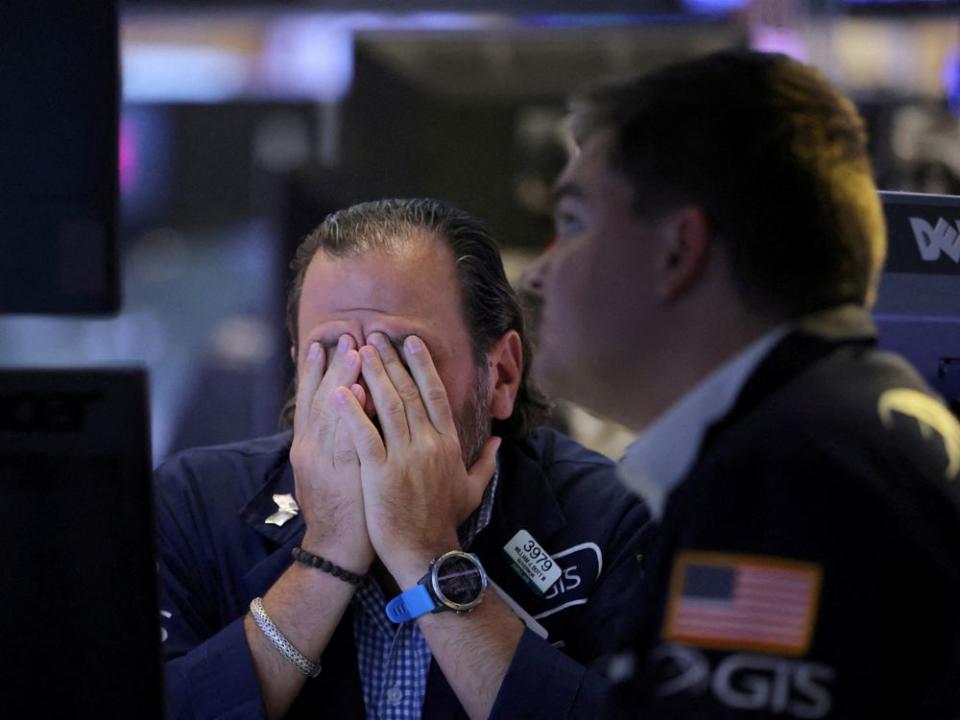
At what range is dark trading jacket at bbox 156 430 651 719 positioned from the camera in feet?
4.70

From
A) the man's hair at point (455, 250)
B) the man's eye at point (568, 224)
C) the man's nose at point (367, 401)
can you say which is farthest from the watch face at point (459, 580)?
the man's eye at point (568, 224)

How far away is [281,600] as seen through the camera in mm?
1486

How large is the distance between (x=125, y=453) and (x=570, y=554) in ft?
2.81

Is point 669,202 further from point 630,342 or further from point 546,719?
point 546,719

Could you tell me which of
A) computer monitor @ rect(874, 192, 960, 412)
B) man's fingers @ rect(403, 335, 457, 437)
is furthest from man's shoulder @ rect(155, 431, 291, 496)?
computer monitor @ rect(874, 192, 960, 412)

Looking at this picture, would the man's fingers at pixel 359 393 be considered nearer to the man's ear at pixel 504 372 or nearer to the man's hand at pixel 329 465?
the man's hand at pixel 329 465

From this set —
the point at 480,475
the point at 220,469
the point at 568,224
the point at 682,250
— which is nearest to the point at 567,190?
the point at 568,224

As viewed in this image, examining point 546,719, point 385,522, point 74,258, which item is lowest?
point 546,719

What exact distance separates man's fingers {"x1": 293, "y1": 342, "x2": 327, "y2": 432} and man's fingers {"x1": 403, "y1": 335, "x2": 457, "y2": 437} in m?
0.11

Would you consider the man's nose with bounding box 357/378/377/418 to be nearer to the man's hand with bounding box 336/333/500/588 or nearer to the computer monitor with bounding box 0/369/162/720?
the man's hand with bounding box 336/333/500/588

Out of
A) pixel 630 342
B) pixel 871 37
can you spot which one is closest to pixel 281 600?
pixel 630 342

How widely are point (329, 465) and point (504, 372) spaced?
0.34 metres

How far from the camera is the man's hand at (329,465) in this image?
59.0 inches

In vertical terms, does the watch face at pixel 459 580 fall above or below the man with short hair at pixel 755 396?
below
